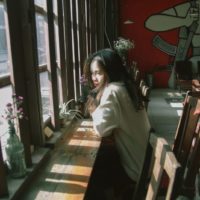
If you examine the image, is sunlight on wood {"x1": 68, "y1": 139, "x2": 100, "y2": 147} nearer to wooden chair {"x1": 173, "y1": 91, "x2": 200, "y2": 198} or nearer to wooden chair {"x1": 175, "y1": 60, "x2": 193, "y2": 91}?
wooden chair {"x1": 173, "y1": 91, "x2": 200, "y2": 198}

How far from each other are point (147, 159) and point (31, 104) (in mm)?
823

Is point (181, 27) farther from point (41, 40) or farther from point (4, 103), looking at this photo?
point (4, 103)

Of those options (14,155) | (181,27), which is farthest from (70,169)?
(181,27)

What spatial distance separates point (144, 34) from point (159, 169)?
26.5 ft

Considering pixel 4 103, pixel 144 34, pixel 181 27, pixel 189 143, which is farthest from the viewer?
pixel 144 34

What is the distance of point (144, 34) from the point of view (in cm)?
891

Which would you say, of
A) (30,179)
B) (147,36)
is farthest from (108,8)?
(30,179)

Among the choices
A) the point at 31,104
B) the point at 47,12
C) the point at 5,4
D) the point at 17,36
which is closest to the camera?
the point at 5,4

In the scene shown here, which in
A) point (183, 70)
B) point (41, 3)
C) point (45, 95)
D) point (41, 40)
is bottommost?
point (183, 70)

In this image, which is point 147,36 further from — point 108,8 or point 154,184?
point 154,184

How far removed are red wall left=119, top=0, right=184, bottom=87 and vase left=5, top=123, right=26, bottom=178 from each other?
7.62 m

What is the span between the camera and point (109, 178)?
2.14 metres


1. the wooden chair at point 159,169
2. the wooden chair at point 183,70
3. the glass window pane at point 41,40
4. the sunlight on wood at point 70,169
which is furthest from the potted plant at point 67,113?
the wooden chair at point 183,70

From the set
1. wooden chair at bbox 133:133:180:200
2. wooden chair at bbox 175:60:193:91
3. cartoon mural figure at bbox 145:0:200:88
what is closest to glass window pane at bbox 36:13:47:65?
wooden chair at bbox 133:133:180:200
